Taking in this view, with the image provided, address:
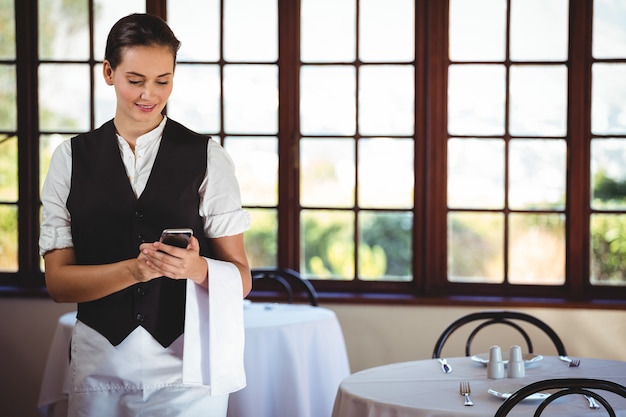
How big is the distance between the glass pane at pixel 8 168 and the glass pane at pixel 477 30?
7.47 ft

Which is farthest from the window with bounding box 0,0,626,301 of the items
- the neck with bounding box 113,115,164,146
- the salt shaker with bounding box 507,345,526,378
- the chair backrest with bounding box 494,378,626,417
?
the neck with bounding box 113,115,164,146

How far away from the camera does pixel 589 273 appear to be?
4.06 m

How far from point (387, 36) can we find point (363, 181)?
0.72 m

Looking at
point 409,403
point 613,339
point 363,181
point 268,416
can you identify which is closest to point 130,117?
point 409,403

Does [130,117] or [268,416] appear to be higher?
[130,117]

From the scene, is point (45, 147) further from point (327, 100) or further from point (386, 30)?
point (386, 30)

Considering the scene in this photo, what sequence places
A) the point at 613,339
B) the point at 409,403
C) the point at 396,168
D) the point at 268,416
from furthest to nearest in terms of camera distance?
the point at 396,168, the point at 613,339, the point at 268,416, the point at 409,403

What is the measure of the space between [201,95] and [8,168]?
42.6 inches

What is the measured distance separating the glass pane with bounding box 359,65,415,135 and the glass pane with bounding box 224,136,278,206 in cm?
47

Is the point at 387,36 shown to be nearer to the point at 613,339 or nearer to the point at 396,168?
the point at 396,168

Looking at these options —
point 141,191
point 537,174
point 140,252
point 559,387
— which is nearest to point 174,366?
point 140,252

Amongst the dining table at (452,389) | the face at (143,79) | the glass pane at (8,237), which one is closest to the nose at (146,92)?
the face at (143,79)

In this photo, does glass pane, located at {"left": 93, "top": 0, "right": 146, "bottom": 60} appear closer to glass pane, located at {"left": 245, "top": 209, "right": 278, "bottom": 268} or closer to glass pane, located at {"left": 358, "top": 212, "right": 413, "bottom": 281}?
glass pane, located at {"left": 245, "top": 209, "right": 278, "bottom": 268}

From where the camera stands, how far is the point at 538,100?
4.08 meters
